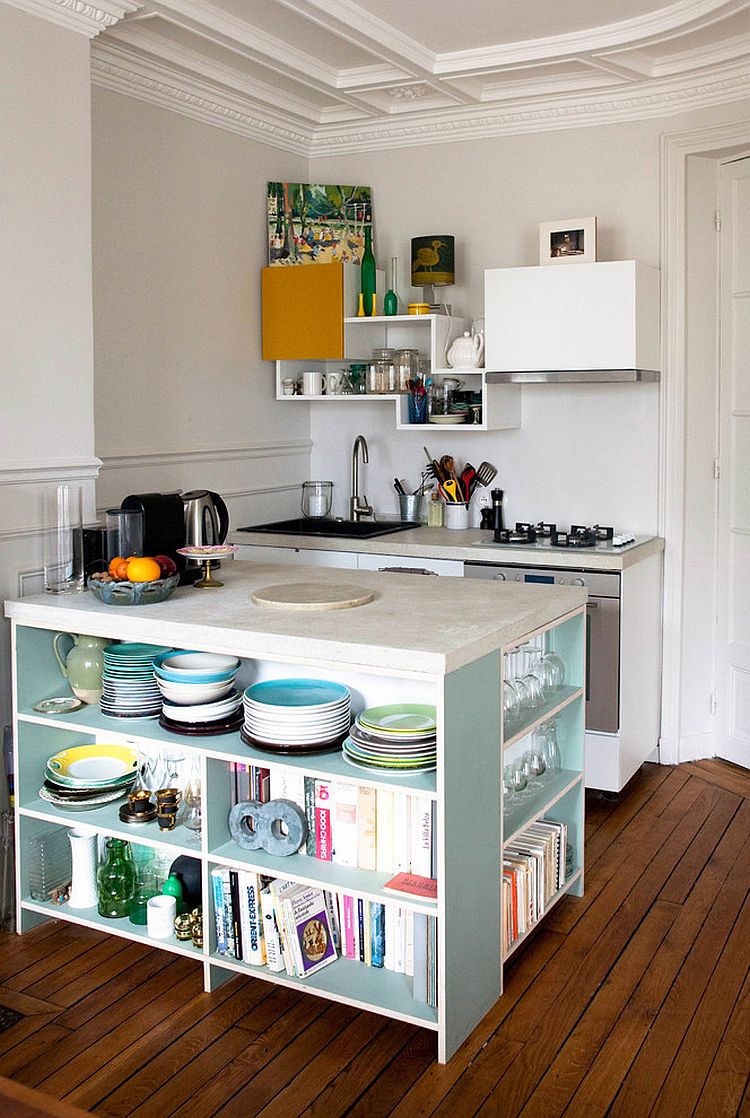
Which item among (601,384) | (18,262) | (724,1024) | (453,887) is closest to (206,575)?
(18,262)

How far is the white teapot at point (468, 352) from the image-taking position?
4648 mm

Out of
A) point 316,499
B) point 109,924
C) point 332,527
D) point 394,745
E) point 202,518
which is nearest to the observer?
point 394,745

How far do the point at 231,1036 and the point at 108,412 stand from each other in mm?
2360

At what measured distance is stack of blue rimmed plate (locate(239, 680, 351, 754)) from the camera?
2.72 m

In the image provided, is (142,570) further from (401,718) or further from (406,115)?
(406,115)

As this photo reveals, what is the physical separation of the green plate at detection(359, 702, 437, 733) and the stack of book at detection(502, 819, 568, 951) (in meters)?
0.47

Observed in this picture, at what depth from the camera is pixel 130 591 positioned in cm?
301

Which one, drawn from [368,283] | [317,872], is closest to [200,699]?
[317,872]

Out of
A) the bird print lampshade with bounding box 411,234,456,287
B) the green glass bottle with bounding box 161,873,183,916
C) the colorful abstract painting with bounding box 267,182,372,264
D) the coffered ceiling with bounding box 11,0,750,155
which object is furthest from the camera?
the colorful abstract painting with bounding box 267,182,372,264

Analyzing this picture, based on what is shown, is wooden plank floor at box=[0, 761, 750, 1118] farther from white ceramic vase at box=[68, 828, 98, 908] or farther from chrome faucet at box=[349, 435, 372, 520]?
chrome faucet at box=[349, 435, 372, 520]

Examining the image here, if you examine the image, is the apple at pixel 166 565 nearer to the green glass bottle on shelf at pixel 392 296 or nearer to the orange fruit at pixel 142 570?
the orange fruit at pixel 142 570

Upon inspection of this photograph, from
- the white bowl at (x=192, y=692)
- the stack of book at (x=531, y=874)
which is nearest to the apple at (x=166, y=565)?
the white bowl at (x=192, y=692)

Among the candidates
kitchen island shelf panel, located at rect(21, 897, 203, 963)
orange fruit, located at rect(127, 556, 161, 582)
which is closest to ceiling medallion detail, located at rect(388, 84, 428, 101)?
orange fruit, located at rect(127, 556, 161, 582)

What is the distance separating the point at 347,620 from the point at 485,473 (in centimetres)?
236
